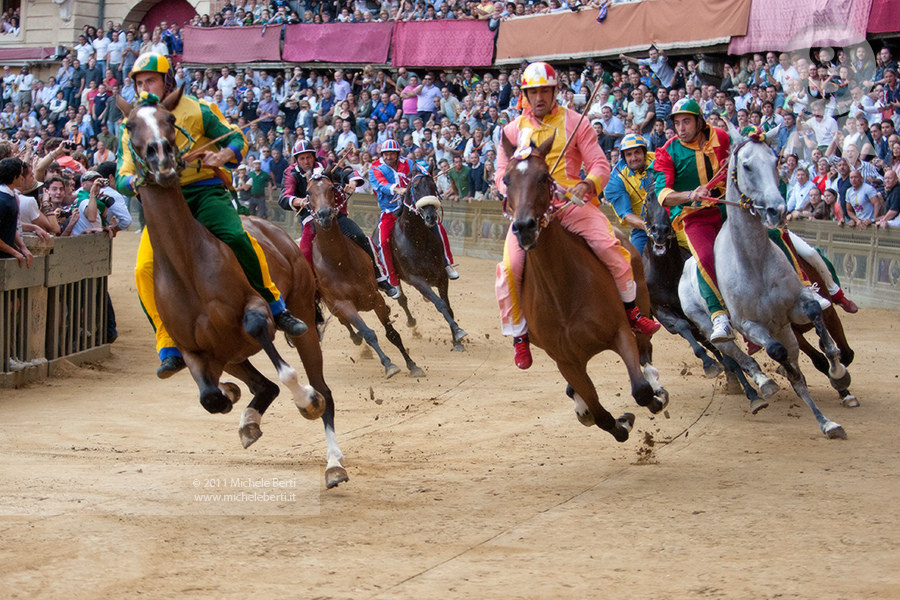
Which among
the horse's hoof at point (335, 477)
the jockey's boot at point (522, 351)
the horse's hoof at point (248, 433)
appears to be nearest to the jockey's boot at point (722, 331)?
the jockey's boot at point (522, 351)

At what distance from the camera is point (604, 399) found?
988 cm

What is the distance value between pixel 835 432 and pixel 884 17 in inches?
455

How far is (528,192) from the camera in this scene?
629cm

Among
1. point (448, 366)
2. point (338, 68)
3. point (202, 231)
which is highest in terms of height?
point (338, 68)

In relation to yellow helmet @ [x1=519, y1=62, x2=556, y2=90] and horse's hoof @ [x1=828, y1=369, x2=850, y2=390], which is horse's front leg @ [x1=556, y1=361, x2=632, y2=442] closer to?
yellow helmet @ [x1=519, y1=62, x2=556, y2=90]

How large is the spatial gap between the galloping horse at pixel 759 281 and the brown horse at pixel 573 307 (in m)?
1.46

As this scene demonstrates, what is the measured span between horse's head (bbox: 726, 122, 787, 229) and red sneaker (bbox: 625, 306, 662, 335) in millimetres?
1283

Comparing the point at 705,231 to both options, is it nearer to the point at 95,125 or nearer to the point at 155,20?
the point at 95,125

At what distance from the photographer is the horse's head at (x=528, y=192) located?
242 inches

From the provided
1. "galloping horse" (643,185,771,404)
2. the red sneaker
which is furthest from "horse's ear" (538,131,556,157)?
"galloping horse" (643,185,771,404)

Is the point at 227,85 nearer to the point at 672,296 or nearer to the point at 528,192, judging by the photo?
the point at 672,296

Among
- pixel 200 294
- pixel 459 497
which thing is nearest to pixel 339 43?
pixel 200 294

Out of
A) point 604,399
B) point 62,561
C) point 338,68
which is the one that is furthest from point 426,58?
point 62,561

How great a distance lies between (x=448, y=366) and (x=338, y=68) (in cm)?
1870
